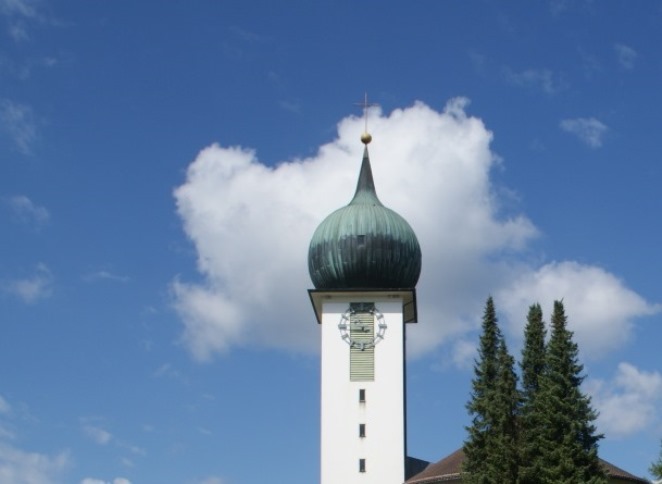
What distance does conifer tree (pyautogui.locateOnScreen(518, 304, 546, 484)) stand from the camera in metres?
42.9

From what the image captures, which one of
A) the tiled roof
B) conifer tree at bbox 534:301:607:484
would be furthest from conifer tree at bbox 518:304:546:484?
the tiled roof

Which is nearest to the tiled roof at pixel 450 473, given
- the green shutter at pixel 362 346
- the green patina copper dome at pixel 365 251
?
the green shutter at pixel 362 346

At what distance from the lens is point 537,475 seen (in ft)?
140

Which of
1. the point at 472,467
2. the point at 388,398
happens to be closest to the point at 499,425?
the point at 472,467

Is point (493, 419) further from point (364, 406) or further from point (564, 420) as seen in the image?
point (364, 406)

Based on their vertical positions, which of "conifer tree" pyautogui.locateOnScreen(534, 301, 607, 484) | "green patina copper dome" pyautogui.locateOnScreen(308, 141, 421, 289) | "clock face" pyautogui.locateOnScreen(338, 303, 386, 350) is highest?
"green patina copper dome" pyautogui.locateOnScreen(308, 141, 421, 289)

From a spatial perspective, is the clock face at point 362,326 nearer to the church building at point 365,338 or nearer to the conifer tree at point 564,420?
the church building at point 365,338

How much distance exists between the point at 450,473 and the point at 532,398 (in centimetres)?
695

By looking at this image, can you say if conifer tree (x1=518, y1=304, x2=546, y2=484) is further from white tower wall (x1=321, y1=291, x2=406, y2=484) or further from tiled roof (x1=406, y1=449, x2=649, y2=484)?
white tower wall (x1=321, y1=291, x2=406, y2=484)

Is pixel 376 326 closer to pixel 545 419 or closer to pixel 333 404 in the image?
pixel 333 404

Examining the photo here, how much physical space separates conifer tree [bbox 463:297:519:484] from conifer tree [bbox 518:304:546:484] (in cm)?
36

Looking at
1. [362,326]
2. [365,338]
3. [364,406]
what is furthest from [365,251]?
[364,406]

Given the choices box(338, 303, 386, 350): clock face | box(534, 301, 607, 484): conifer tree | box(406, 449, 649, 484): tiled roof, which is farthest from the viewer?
box(338, 303, 386, 350): clock face

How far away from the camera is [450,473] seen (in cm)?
5069
